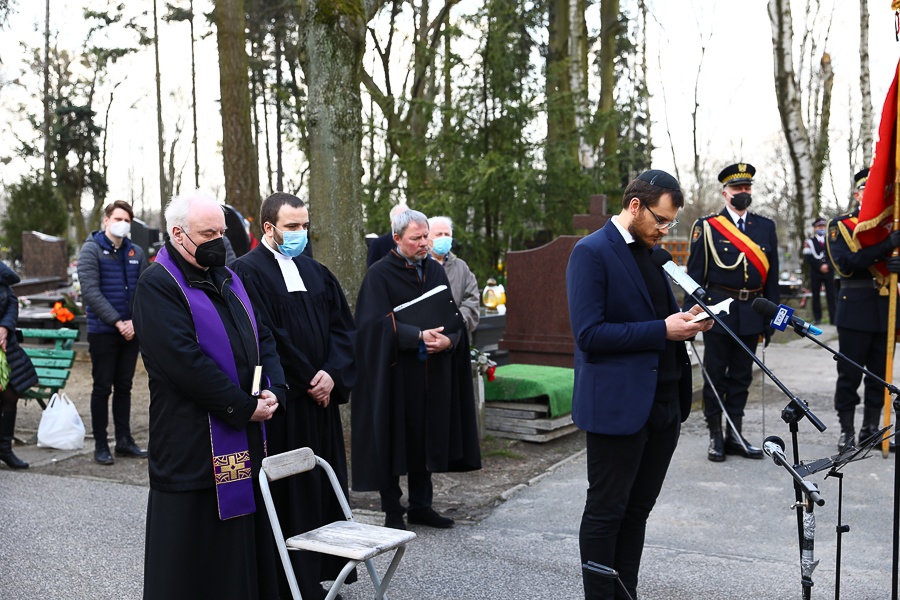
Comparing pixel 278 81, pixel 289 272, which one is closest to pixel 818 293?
pixel 278 81

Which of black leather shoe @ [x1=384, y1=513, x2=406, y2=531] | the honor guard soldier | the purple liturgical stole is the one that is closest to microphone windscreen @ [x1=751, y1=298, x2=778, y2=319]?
the purple liturgical stole

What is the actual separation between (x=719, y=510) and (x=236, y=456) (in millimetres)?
3524

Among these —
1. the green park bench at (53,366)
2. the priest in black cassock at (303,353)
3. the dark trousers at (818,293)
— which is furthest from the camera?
the dark trousers at (818,293)

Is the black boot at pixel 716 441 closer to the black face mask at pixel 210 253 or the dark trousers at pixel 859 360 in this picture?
the dark trousers at pixel 859 360

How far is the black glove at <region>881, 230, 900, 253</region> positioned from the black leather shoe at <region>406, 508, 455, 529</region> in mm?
3586

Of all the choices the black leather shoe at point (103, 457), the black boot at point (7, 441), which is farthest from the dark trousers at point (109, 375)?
the black boot at point (7, 441)

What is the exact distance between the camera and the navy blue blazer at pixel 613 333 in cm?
363

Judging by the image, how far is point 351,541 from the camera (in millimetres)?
3578

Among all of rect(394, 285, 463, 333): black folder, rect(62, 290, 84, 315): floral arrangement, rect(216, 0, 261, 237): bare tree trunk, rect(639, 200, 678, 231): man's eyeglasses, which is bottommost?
rect(62, 290, 84, 315): floral arrangement

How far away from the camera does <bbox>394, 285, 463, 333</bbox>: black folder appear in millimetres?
5516

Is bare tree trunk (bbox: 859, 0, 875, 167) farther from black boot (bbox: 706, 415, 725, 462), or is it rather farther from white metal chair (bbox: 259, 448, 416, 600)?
white metal chair (bbox: 259, 448, 416, 600)

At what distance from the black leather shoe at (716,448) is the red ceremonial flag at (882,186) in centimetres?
180

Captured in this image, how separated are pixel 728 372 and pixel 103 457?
4964 mm

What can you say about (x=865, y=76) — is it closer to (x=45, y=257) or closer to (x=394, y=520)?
(x=394, y=520)
